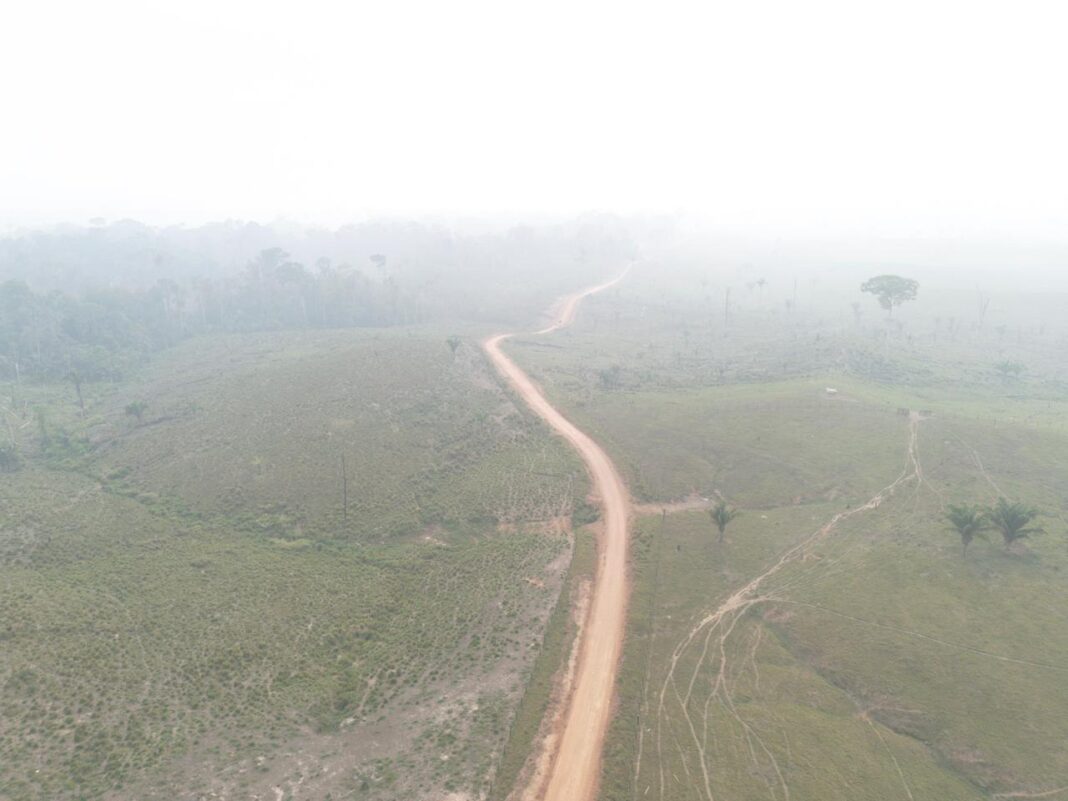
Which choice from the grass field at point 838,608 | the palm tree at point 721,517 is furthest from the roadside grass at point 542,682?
the palm tree at point 721,517

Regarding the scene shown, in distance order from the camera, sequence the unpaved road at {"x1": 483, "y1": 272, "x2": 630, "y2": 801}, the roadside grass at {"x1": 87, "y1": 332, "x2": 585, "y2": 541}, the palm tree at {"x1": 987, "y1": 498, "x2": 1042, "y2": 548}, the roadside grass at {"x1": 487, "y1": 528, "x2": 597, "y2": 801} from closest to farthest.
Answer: the roadside grass at {"x1": 487, "y1": 528, "x2": 597, "y2": 801} → the unpaved road at {"x1": 483, "y1": 272, "x2": 630, "y2": 801} → the palm tree at {"x1": 987, "y1": 498, "x2": 1042, "y2": 548} → the roadside grass at {"x1": 87, "y1": 332, "x2": 585, "y2": 541}

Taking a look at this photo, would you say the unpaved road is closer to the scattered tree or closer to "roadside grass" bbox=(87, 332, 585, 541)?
"roadside grass" bbox=(87, 332, 585, 541)

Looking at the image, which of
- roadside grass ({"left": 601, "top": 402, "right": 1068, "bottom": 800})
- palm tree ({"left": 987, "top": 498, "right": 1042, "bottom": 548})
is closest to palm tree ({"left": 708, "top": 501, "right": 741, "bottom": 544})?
roadside grass ({"left": 601, "top": 402, "right": 1068, "bottom": 800})

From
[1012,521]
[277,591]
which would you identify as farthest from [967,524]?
[277,591]

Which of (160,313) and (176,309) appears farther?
(176,309)

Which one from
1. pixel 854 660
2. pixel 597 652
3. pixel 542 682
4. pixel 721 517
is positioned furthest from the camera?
pixel 721 517

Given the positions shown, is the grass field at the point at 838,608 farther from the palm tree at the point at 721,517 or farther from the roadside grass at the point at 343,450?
the roadside grass at the point at 343,450

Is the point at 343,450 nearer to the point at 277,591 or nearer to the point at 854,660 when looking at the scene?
the point at 277,591
